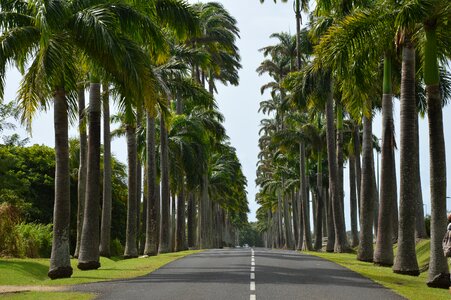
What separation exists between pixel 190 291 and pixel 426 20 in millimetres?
9937

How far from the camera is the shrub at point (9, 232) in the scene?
27.6 meters

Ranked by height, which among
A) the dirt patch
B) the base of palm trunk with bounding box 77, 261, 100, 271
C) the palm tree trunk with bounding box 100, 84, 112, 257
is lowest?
the dirt patch

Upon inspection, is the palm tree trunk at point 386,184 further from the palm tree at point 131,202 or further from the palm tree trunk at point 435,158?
the palm tree at point 131,202

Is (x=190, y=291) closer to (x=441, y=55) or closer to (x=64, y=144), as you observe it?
(x=64, y=144)

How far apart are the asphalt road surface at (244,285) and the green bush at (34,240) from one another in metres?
9.79

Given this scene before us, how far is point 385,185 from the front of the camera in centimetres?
2592

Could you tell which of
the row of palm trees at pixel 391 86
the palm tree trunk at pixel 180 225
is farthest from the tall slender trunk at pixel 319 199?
the row of palm trees at pixel 391 86

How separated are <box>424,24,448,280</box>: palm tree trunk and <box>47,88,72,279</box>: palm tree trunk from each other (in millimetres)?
10936

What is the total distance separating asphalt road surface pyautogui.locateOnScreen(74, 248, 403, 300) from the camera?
15102 millimetres

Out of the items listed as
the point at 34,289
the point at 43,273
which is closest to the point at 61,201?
the point at 34,289

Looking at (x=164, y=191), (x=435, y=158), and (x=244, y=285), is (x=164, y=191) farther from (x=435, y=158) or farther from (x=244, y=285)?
(x=435, y=158)

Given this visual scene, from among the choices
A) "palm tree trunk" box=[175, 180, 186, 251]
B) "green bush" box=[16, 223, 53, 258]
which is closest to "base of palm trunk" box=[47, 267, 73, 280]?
"green bush" box=[16, 223, 53, 258]

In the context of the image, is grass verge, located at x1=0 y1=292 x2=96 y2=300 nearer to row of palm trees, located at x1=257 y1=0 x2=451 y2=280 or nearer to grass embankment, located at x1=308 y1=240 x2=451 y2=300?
grass embankment, located at x1=308 y1=240 x2=451 y2=300

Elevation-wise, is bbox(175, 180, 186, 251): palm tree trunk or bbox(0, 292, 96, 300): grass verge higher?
bbox(175, 180, 186, 251): palm tree trunk
